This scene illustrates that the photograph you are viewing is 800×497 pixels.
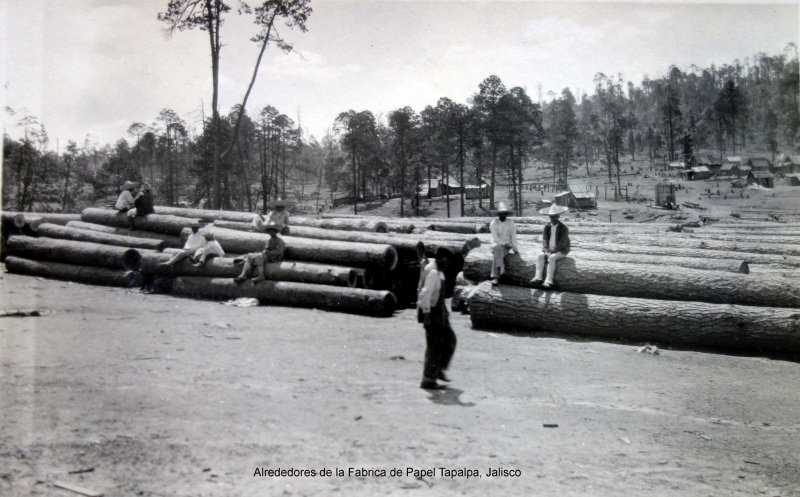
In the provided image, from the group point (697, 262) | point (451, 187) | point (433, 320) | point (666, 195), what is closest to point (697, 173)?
→ point (666, 195)

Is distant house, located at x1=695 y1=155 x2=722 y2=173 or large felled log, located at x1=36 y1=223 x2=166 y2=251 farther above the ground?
distant house, located at x1=695 y1=155 x2=722 y2=173

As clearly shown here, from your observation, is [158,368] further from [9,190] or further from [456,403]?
[9,190]

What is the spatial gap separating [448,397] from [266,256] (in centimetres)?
719

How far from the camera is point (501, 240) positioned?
10750 millimetres

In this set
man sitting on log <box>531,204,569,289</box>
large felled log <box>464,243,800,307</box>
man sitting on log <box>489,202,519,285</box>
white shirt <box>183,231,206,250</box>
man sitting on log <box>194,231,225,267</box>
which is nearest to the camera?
large felled log <box>464,243,800,307</box>

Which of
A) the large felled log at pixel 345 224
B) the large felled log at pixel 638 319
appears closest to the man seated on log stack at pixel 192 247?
the large felled log at pixel 345 224

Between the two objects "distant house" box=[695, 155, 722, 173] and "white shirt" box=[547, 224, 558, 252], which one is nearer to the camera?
"white shirt" box=[547, 224, 558, 252]

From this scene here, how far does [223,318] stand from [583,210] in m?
48.1

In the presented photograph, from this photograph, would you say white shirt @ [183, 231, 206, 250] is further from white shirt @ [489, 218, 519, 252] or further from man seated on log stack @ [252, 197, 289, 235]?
white shirt @ [489, 218, 519, 252]

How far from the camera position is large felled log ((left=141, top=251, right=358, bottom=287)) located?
11.7 meters

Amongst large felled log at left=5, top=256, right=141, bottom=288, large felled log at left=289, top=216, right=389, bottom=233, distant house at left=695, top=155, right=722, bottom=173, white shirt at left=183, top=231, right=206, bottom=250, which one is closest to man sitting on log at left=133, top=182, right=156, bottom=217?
large felled log at left=5, top=256, right=141, bottom=288

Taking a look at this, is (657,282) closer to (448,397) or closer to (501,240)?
(501,240)

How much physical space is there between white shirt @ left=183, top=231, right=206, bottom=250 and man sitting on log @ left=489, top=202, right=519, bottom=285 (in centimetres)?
725

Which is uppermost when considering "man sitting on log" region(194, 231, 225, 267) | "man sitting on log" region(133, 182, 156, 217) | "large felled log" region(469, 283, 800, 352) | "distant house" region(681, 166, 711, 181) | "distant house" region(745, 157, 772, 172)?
"distant house" region(745, 157, 772, 172)
